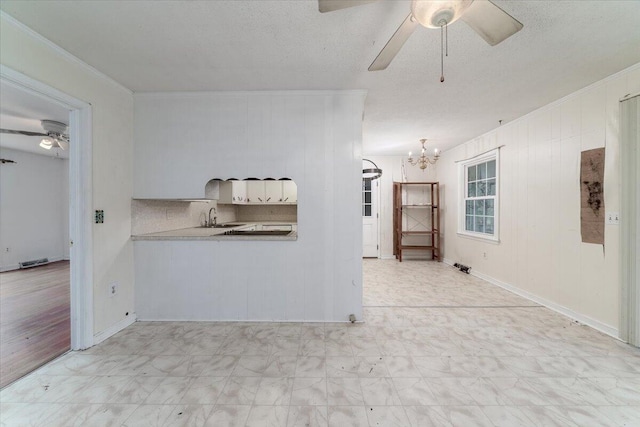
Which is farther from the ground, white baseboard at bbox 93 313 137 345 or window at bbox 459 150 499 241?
window at bbox 459 150 499 241

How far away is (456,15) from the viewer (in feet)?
3.80

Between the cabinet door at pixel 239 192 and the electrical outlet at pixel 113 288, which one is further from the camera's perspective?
the cabinet door at pixel 239 192

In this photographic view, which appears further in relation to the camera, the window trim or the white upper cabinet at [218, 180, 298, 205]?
the white upper cabinet at [218, 180, 298, 205]

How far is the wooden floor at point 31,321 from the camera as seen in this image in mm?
1964

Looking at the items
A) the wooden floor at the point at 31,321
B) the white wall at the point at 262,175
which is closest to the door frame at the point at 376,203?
the white wall at the point at 262,175

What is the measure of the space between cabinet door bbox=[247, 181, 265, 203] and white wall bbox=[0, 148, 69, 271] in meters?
4.45

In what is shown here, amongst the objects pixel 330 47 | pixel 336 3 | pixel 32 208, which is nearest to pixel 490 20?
pixel 336 3

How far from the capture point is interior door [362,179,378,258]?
5.93 m

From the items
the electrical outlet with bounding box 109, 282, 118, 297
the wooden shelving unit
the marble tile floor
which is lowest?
the marble tile floor

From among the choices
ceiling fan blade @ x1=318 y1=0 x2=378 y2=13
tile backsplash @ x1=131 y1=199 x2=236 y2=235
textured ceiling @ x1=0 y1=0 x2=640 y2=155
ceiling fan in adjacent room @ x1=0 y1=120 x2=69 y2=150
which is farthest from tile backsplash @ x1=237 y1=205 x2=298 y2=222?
ceiling fan blade @ x1=318 y1=0 x2=378 y2=13

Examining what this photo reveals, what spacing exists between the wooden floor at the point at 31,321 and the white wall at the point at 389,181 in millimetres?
5391

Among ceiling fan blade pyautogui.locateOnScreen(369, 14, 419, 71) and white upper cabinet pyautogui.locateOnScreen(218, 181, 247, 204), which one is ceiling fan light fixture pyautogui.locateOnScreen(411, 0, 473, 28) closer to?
ceiling fan blade pyautogui.locateOnScreen(369, 14, 419, 71)

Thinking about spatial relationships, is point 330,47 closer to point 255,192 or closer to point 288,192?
point 288,192

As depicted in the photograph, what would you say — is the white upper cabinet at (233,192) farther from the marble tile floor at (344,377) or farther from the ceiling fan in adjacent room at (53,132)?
the ceiling fan in adjacent room at (53,132)
